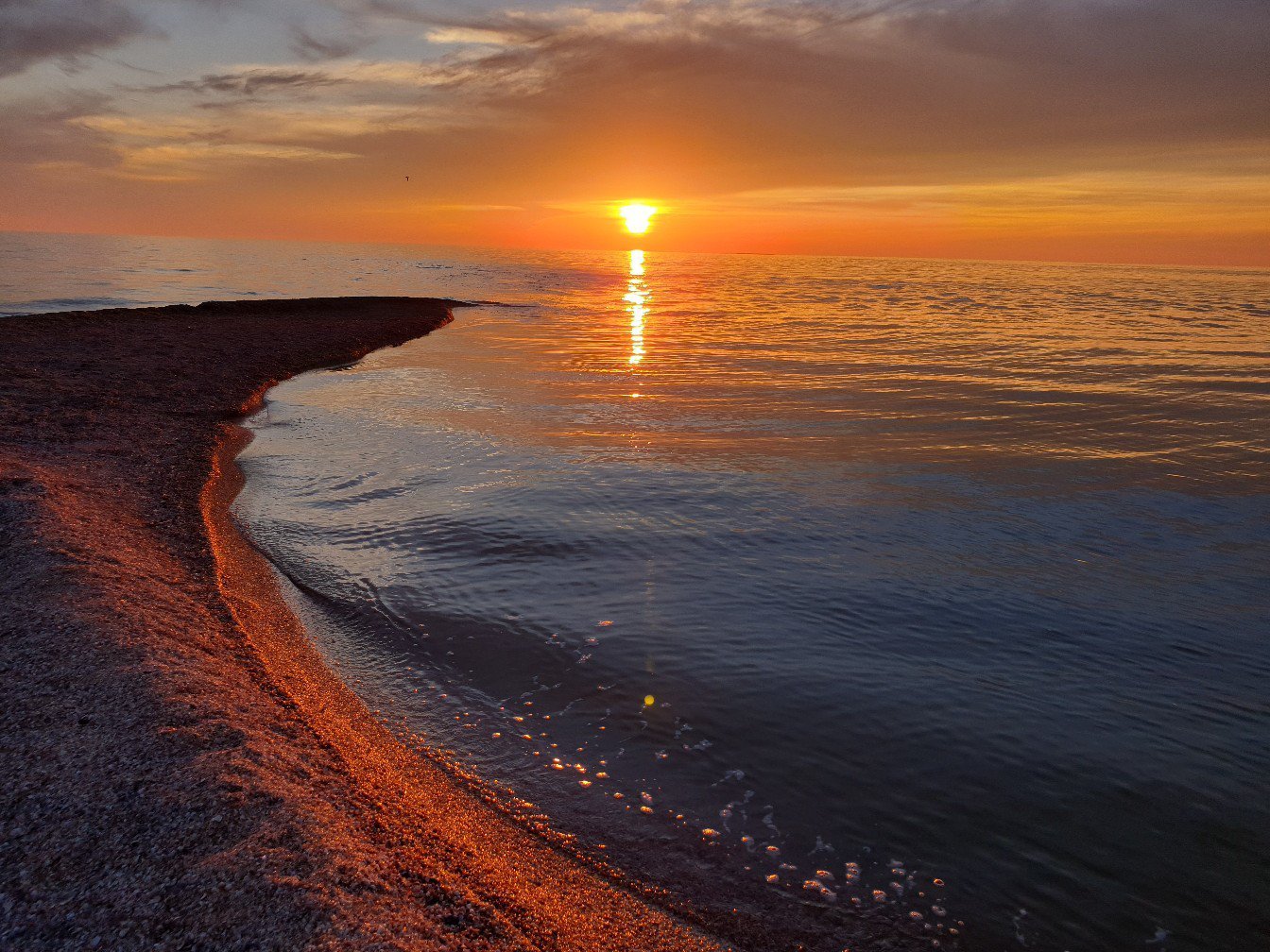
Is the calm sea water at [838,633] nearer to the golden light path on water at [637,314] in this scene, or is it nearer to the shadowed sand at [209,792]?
the shadowed sand at [209,792]

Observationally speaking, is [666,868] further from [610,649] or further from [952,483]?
[952,483]

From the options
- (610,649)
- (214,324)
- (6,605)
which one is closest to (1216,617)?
(610,649)

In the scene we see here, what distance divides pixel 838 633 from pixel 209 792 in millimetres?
5747

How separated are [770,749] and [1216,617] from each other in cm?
572

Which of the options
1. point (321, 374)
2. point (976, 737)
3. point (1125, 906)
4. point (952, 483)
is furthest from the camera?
→ point (321, 374)

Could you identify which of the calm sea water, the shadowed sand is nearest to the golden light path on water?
the calm sea water

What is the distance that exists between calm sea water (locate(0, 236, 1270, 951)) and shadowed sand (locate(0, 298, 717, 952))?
1.83 feet

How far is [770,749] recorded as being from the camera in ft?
19.6

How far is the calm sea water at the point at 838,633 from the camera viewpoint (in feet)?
16.2

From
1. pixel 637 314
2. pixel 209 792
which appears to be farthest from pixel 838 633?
pixel 637 314

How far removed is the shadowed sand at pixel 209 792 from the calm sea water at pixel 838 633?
0.56m

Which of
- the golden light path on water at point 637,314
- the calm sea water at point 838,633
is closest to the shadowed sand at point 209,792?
the calm sea water at point 838,633

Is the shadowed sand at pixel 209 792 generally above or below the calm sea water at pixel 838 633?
above

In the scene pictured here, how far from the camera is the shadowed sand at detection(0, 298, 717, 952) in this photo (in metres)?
3.44
